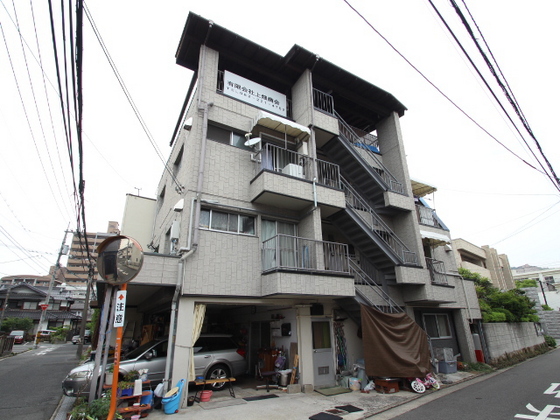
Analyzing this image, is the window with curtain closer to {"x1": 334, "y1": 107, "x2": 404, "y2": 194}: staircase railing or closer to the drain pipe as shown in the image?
the drain pipe

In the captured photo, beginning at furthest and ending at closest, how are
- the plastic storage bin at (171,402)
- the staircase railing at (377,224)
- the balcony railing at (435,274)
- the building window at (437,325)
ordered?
the balcony railing at (435,274), the building window at (437,325), the staircase railing at (377,224), the plastic storage bin at (171,402)

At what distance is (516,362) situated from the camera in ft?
45.8

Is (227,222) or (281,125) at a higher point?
→ (281,125)

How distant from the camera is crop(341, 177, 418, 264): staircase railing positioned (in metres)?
12.0

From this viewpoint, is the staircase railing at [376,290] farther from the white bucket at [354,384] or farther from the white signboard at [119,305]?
the white signboard at [119,305]

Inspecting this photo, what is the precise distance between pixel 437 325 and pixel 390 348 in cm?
539

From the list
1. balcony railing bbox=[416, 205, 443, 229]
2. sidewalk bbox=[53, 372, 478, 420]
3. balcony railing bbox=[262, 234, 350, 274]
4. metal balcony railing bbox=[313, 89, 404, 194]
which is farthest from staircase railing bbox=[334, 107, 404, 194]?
sidewalk bbox=[53, 372, 478, 420]

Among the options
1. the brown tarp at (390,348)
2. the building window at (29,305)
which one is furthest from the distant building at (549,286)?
the building window at (29,305)

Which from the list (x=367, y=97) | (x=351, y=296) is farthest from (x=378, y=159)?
(x=351, y=296)

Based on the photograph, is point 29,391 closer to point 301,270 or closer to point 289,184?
point 301,270

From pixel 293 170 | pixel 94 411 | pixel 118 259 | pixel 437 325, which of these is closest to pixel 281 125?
pixel 293 170

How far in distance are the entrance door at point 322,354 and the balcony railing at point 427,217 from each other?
764cm

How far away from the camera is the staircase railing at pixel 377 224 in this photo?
12031mm

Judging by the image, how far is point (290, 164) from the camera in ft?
34.3
